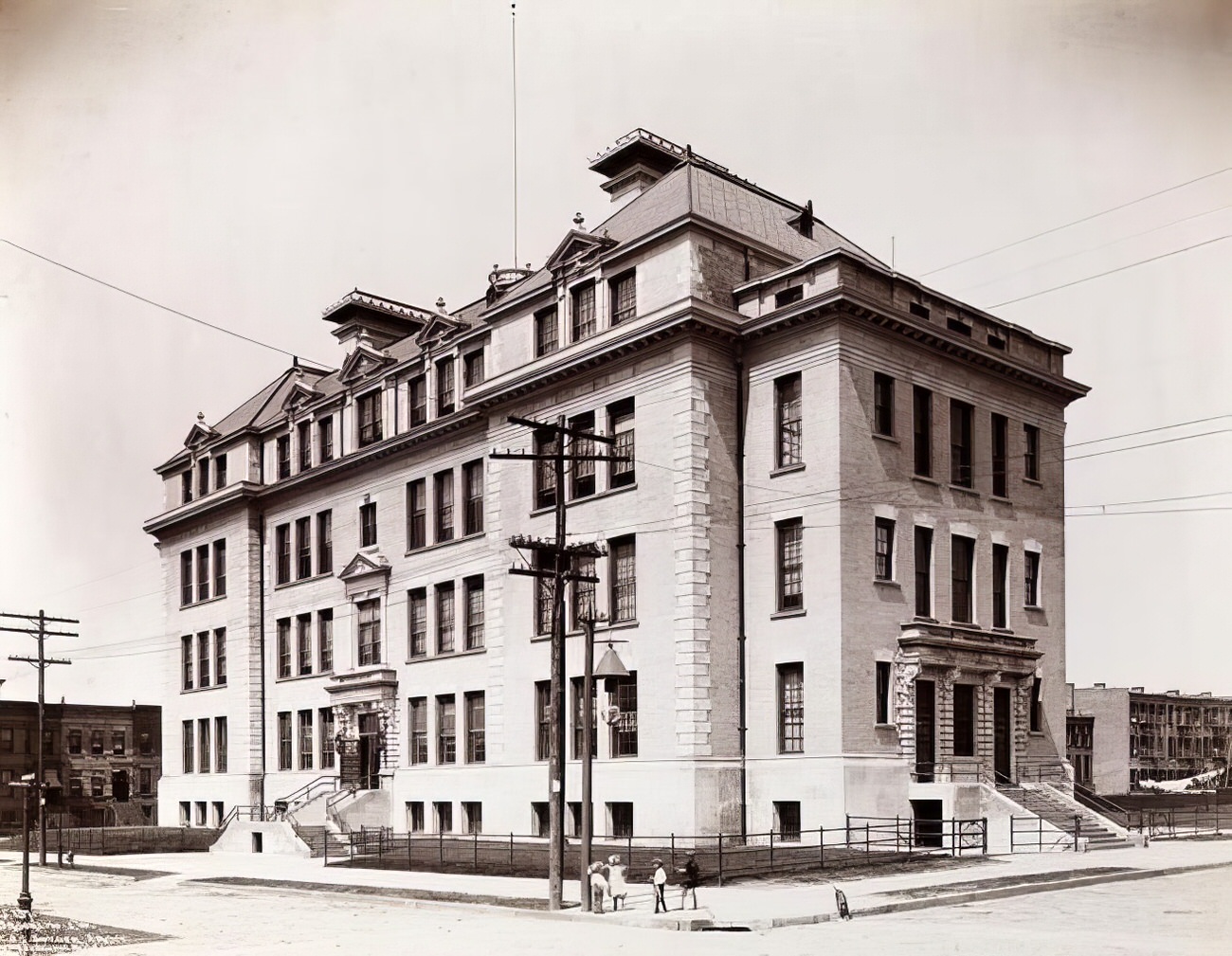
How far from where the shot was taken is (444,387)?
52.1 meters

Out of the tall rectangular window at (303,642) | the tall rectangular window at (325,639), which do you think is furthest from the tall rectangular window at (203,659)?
the tall rectangular window at (325,639)

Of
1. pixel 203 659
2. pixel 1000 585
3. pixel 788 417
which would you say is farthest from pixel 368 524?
pixel 1000 585

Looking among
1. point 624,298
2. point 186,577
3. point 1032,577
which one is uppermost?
point 624,298

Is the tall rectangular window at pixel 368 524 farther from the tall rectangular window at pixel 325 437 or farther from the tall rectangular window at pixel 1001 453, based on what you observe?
the tall rectangular window at pixel 1001 453

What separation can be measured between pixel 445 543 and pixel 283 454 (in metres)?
15.8

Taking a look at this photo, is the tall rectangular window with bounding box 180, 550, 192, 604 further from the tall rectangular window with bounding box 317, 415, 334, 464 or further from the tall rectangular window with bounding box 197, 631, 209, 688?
the tall rectangular window with bounding box 317, 415, 334, 464

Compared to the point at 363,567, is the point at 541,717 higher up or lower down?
lower down

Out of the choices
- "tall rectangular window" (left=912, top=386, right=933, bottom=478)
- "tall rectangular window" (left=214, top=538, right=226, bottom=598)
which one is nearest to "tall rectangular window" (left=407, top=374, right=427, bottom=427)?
"tall rectangular window" (left=214, top=538, right=226, bottom=598)

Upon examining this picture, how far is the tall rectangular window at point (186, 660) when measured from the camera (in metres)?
67.8

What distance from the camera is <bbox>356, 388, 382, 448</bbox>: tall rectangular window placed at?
56.2 m

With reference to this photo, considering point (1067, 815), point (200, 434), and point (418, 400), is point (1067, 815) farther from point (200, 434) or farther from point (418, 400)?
point (200, 434)

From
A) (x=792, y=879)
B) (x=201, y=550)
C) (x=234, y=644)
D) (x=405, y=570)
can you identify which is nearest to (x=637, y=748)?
(x=792, y=879)

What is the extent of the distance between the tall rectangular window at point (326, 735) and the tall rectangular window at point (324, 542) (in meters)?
5.99

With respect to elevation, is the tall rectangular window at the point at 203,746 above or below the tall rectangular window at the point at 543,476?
below
